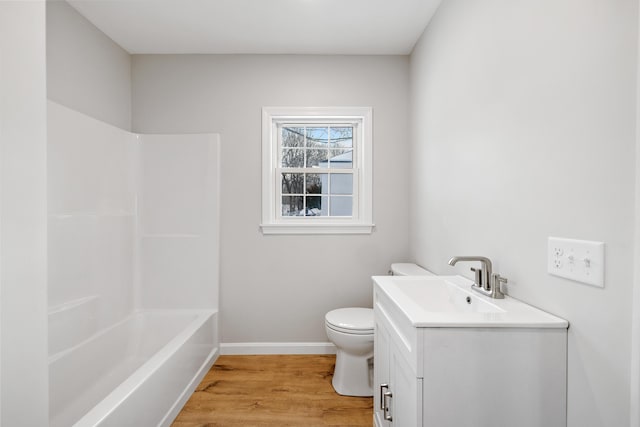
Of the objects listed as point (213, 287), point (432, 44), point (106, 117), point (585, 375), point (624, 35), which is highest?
point (432, 44)

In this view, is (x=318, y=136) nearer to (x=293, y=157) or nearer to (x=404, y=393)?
(x=293, y=157)

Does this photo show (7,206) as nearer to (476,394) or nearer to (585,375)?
(476,394)

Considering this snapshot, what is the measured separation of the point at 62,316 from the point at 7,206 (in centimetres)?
136

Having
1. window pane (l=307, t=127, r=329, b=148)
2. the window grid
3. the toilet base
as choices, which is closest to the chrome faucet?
the toilet base

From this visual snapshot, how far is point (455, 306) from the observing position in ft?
5.14

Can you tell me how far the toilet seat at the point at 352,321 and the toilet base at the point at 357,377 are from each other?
204 millimetres

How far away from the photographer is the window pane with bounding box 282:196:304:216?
2.90m

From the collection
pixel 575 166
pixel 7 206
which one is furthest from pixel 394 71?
pixel 7 206

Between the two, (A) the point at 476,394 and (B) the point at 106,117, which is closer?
(A) the point at 476,394

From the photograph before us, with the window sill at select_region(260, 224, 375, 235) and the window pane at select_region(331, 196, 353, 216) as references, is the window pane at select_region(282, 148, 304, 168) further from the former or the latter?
the window sill at select_region(260, 224, 375, 235)

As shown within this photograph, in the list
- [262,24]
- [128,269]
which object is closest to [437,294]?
[262,24]

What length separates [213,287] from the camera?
9.05 feet

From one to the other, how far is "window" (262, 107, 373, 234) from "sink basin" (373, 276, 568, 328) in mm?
1179

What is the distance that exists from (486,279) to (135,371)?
2064mm
